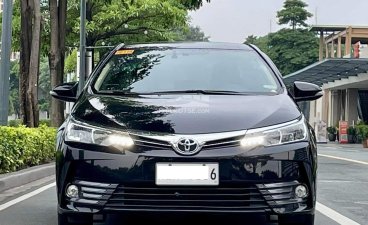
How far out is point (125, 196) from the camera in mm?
4094

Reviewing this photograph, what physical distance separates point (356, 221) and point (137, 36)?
2330 cm

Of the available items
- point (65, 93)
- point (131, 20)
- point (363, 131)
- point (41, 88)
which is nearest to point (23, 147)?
point (65, 93)

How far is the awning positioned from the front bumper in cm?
2363

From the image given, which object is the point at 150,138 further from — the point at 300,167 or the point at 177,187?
the point at 300,167

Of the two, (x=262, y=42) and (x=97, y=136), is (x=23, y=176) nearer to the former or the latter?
(x=97, y=136)

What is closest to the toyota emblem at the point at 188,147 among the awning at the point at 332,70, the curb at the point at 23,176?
the curb at the point at 23,176

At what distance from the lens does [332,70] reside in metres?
36.0

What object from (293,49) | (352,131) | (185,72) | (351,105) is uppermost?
(293,49)

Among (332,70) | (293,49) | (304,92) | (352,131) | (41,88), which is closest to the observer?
(304,92)

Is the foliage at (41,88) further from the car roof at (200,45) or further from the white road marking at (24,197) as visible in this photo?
the car roof at (200,45)

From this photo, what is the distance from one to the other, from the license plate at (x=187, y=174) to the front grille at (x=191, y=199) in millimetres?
58

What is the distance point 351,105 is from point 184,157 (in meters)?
43.5

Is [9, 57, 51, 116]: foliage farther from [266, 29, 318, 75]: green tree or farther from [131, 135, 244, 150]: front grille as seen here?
[131, 135, 244, 150]: front grille

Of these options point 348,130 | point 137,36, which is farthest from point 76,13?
point 348,130
